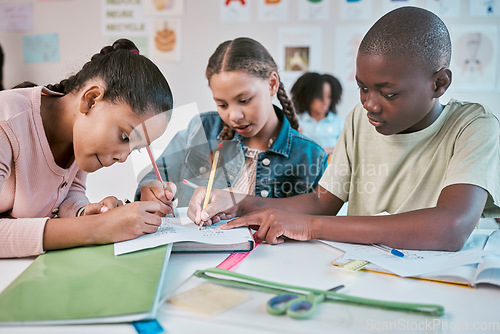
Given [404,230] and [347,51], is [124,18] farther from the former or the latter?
[404,230]

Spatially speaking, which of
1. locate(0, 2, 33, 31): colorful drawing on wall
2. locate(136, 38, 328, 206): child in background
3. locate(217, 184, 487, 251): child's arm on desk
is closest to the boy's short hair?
locate(217, 184, 487, 251): child's arm on desk

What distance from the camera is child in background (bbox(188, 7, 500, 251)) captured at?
2.53 ft

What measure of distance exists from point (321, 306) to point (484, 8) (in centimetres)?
240

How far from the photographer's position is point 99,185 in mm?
1667

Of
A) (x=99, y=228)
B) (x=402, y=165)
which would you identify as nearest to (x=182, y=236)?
(x=99, y=228)

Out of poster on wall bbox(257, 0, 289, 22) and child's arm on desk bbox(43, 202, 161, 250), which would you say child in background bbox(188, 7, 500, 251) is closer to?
child's arm on desk bbox(43, 202, 161, 250)

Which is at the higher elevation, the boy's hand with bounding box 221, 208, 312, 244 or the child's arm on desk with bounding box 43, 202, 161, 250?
the child's arm on desk with bounding box 43, 202, 161, 250

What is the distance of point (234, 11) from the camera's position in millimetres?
2549

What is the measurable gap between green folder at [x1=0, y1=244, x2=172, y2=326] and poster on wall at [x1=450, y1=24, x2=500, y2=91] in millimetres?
2279

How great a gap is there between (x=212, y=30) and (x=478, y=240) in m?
2.07

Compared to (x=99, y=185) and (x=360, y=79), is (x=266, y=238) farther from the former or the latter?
(x=99, y=185)

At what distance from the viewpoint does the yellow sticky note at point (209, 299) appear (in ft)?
1.68

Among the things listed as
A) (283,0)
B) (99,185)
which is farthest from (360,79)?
(283,0)

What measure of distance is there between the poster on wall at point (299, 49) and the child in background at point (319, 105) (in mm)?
58
